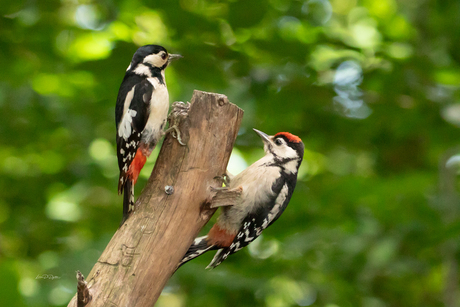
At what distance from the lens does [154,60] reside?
2633 millimetres

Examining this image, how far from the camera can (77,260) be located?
3.36 meters

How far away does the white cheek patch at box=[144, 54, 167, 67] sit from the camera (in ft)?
8.57

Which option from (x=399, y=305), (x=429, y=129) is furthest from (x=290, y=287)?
(x=429, y=129)

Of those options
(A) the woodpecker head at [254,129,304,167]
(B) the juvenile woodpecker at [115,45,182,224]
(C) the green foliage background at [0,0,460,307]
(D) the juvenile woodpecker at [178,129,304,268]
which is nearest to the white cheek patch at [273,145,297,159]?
(A) the woodpecker head at [254,129,304,167]

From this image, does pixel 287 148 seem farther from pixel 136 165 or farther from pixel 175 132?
pixel 136 165

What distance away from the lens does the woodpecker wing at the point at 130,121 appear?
2426 mm

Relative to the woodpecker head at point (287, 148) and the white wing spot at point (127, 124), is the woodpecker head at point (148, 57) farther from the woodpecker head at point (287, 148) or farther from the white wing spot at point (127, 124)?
the woodpecker head at point (287, 148)

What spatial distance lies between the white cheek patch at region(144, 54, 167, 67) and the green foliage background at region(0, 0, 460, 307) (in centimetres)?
51

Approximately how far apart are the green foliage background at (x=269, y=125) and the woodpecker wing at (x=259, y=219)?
3.36 feet

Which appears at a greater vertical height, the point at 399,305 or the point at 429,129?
the point at 429,129

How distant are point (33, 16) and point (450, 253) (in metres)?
4.49

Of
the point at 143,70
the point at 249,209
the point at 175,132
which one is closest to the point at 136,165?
the point at 175,132

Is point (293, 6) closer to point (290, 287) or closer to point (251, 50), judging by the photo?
point (251, 50)

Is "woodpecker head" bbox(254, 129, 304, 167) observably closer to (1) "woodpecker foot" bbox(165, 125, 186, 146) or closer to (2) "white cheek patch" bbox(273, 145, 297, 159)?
(2) "white cheek patch" bbox(273, 145, 297, 159)
